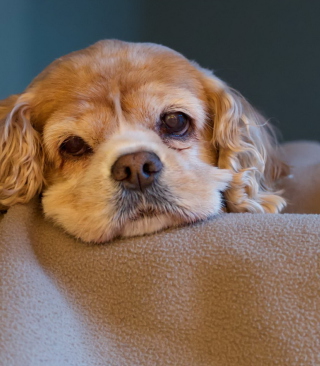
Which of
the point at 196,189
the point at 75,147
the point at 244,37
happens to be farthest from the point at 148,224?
the point at 244,37

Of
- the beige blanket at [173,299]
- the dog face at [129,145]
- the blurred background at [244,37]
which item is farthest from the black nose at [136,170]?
the blurred background at [244,37]

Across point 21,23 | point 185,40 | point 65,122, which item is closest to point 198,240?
point 65,122

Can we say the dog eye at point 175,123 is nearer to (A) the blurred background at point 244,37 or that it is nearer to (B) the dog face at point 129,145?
(B) the dog face at point 129,145

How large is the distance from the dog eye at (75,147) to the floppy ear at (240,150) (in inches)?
14.9

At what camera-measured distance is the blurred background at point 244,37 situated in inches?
105

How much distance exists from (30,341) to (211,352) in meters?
0.32

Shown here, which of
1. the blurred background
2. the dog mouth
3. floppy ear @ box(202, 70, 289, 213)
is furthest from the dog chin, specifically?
the blurred background

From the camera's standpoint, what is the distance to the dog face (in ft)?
3.57

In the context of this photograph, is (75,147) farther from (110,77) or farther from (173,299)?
(173,299)

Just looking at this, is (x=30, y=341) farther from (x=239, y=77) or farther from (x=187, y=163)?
(x=239, y=77)

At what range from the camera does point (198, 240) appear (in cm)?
96

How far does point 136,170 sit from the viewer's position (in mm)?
1083

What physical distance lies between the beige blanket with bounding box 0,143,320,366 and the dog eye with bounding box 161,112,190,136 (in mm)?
400

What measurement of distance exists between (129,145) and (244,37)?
6.21 ft
